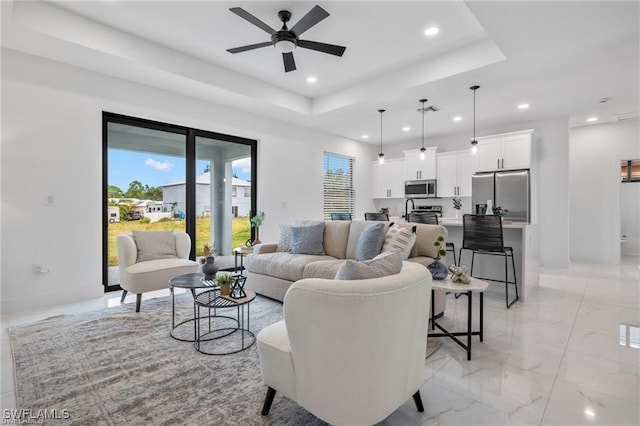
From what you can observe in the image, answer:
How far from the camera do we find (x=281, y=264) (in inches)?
142

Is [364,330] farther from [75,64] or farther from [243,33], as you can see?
[75,64]

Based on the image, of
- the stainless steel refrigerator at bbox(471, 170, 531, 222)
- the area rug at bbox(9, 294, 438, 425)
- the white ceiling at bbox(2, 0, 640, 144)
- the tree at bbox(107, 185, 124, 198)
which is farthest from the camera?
the stainless steel refrigerator at bbox(471, 170, 531, 222)

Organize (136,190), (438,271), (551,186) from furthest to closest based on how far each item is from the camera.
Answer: (551,186) → (136,190) → (438,271)

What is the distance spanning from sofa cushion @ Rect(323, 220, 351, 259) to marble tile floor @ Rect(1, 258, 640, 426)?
1.39 metres

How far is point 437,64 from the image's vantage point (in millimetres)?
4027

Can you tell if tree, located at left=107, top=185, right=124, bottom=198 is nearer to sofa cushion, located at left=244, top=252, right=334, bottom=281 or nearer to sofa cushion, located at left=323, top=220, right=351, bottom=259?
sofa cushion, located at left=244, top=252, right=334, bottom=281

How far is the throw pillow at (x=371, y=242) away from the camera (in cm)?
338

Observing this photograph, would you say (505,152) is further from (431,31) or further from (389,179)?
(431,31)

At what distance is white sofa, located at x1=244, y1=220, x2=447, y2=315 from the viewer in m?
3.33

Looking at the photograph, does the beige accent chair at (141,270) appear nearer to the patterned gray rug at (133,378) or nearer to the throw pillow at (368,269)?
the patterned gray rug at (133,378)

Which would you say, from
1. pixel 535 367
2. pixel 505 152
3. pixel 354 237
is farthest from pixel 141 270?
pixel 505 152

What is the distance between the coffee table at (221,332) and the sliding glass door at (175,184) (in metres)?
2.22

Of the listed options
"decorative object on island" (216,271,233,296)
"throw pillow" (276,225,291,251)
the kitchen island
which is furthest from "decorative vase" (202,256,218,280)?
the kitchen island

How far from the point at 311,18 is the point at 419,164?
207 inches
